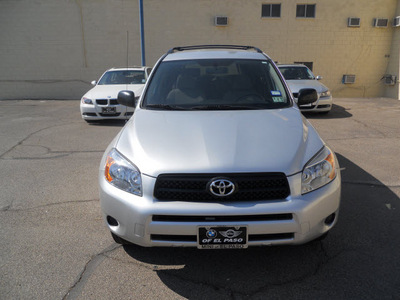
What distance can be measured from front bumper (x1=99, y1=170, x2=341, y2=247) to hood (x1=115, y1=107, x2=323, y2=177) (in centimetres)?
19

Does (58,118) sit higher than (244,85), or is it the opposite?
(244,85)

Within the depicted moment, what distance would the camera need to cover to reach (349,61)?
15016 millimetres

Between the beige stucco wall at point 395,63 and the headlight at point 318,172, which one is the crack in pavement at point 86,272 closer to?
the headlight at point 318,172

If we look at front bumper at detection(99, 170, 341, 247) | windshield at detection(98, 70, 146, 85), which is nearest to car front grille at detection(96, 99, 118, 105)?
windshield at detection(98, 70, 146, 85)

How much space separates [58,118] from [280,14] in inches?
404

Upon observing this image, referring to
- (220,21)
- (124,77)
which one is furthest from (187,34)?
(124,77)

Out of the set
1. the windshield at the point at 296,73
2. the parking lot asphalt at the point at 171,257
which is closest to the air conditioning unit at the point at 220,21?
the windshield at the point at 296,73

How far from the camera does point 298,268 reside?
8.71 feet

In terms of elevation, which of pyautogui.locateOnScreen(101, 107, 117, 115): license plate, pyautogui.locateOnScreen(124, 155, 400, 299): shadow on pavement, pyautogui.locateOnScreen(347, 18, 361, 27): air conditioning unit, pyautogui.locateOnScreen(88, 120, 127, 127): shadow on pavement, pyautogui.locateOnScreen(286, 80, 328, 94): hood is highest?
pyautogui.locateOnScreen(347, 18, 361, 27): air conditioning unit

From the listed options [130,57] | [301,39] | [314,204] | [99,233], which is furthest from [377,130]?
[130,57]

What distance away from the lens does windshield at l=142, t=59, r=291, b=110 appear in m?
3.43

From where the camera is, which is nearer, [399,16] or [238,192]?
[238,192]

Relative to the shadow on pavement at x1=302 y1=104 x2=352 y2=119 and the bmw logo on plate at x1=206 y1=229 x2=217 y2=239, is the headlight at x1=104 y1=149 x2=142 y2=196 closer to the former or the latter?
the bmw logo on plate at x1=206 y1=229 x2=217 y2=239

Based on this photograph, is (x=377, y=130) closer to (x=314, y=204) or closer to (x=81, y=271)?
(x=314, y=204)
